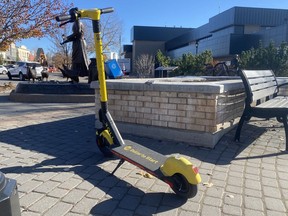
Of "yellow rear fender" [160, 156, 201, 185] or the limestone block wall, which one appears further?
the limestone block wall

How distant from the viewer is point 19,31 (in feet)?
40.0

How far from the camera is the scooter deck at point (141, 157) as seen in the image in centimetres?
291

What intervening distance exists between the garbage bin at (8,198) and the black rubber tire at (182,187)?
160 cm

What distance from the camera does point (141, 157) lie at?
314cm

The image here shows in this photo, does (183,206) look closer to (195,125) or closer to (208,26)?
(195,125)

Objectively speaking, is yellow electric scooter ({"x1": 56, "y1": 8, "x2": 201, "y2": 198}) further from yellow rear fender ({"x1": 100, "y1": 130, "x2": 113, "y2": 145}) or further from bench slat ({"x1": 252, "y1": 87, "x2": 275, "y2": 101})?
bench slat ({"x1": 252, "y1": 87, "x2": 275, "y2": 101})

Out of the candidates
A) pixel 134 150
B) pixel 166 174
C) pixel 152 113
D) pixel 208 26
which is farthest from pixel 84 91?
pixel 208 26

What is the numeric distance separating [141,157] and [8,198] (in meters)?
1.89

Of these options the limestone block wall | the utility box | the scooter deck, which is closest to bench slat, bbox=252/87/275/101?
the limestone block wall

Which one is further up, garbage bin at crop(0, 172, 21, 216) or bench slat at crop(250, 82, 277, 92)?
bench slat at crop(250, 82, 277, 92)

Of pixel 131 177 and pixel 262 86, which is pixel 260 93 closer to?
pixel 262 86

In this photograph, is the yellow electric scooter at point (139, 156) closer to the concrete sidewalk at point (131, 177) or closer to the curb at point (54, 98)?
the concrete sidewalk at point (131, 177)

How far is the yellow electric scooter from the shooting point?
8.71 feet

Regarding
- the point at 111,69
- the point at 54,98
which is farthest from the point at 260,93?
the point at 54,98
